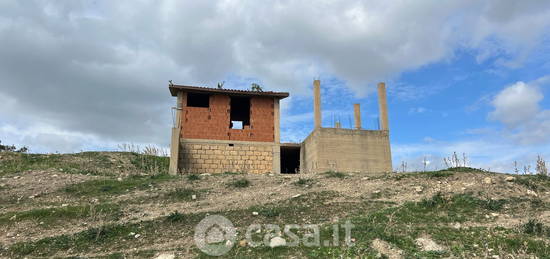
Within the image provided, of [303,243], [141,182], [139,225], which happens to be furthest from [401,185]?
[141,182]

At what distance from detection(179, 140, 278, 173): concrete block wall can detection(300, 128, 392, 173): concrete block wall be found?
2.25m

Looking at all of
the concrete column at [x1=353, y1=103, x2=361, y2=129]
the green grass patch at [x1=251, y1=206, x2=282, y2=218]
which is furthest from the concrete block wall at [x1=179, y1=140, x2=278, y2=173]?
the green grass patch at [x1=251, y1=206, x2=282, y2=218]

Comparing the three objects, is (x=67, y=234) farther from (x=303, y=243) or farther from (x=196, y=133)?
(x=196, y=133)

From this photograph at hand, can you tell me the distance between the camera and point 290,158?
2262 centimetres

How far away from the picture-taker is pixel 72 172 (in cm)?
1436

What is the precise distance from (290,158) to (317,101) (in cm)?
515

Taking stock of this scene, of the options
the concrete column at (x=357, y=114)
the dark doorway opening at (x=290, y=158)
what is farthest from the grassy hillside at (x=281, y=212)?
the concrete column at (x=357, y=114)

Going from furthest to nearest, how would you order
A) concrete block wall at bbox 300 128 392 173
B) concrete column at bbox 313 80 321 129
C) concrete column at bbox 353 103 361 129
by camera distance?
concrete column at bbox 353 103 361 129, concrete column at bbox 313 80 321 129, concrete block wall at bbox 300 128 392 173

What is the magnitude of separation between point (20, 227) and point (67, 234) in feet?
5.05

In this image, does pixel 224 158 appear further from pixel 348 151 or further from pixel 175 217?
pixel 175 217

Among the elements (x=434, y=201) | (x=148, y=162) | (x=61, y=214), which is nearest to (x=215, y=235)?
(x=61, y=214)

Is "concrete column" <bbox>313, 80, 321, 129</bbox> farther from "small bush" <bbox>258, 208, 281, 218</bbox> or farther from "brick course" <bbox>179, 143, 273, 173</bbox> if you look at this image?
"small bush" <bbox>258, 208, 281, 218</bbox>

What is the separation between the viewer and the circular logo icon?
23.7 feet

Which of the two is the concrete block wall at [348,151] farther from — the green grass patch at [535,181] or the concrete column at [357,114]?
the green grass patch at [535,181]
